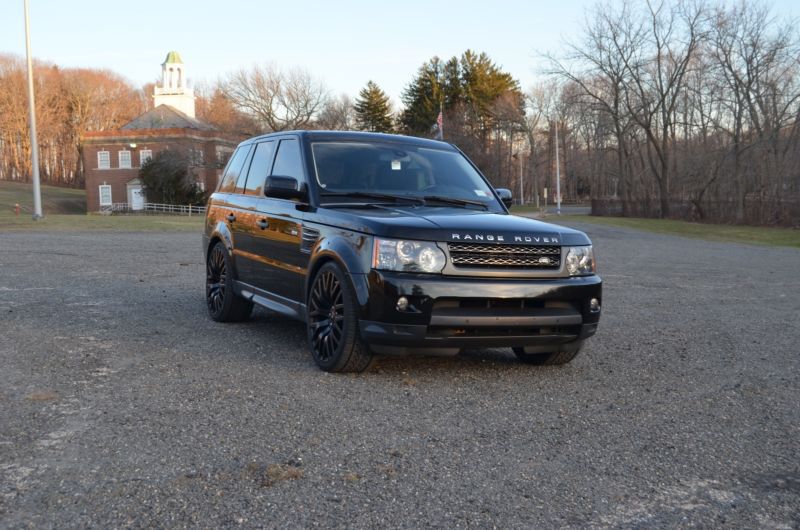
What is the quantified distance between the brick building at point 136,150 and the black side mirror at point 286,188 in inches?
2476

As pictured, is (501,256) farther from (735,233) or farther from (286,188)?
(735,233)

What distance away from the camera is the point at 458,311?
538 cm

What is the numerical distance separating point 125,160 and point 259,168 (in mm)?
69897

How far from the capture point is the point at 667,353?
700 cm

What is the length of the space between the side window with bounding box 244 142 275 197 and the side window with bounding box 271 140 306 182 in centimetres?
22

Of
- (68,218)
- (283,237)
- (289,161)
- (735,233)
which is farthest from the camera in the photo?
(68,218)

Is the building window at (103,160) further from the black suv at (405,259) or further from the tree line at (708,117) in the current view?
the black suv at (405,259)

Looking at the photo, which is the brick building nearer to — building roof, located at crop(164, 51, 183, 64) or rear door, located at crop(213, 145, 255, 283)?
building roof, located at crop(164, 51, 183, 64)

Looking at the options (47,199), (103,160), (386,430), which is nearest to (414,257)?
(386,430)

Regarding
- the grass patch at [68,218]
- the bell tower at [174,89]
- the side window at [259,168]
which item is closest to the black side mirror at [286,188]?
the side window at [259,168]

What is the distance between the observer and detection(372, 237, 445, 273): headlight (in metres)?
5.39

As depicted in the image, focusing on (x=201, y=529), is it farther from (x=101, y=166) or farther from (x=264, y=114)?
(x=101, y=166)

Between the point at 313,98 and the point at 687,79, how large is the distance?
90.9 feet

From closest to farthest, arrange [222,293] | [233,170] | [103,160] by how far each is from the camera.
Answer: [222,293] → [233,170] → [103,160]
